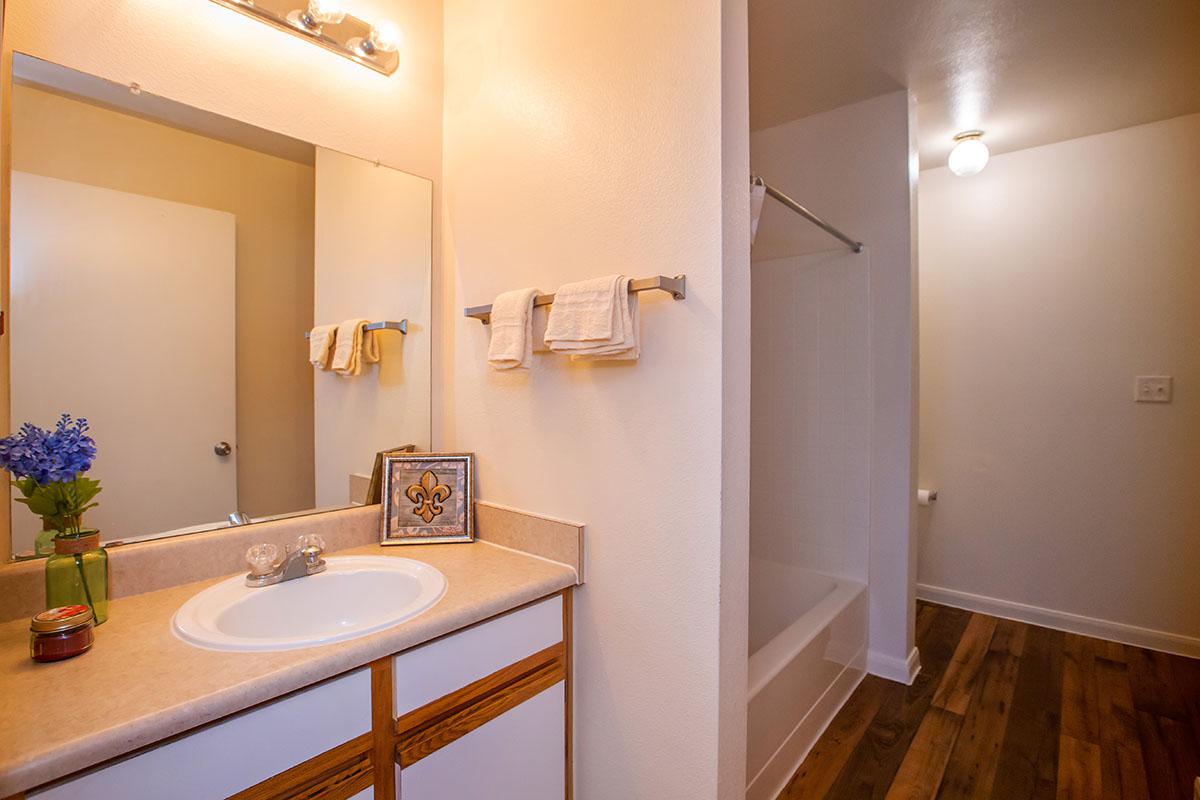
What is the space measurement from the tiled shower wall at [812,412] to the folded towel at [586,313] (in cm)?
161

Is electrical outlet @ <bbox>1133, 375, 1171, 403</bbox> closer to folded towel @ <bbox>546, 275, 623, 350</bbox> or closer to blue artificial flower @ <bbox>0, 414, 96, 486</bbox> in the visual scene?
folded towel @ <bbox>546, 275, 623, 350</bbox>

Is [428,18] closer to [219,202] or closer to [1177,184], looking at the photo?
[219,202]

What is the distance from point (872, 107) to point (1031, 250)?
3.96 feet

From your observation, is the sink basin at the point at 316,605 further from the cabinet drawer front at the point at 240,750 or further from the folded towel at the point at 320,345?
the folded towel at the point at 320,345

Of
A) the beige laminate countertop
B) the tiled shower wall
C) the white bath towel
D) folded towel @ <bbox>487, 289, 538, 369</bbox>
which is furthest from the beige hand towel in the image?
the tiled shower wall

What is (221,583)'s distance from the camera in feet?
3.88

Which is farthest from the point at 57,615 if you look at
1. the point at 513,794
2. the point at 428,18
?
A: the point at 428,18

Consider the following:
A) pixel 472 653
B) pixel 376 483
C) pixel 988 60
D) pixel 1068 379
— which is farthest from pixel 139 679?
pixel 1068 379

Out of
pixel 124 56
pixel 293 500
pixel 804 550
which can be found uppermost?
pixel 124 56

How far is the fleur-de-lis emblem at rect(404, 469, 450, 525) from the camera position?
60.0 inches

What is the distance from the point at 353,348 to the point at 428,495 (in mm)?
457

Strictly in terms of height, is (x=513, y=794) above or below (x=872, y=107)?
below

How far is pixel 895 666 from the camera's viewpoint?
2.29 metres

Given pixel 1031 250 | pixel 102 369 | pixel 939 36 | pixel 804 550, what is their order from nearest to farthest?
1. pixel 102 369
2. pixel 939 36
3. pixel 804 550
4. pixel 1031 250
